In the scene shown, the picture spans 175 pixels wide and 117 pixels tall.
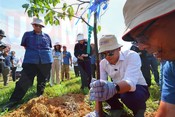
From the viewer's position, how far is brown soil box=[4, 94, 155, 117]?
3.80 meters

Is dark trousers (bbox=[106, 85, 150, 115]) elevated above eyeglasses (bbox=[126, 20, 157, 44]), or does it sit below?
below

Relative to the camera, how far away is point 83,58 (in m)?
6.41

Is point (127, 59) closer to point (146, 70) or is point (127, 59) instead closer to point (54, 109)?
point (54, 109)

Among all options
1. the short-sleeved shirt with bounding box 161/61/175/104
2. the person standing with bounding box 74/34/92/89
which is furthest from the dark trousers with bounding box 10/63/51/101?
the short-sleeved shirt with bounding box 161/61/175/104

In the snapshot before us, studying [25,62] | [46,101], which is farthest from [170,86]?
[25,62]

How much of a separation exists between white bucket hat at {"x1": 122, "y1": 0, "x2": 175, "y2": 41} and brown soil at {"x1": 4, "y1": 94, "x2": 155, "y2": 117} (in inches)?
106

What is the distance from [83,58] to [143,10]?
522 centimetres

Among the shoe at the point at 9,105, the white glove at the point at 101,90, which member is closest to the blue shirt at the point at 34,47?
the shoe at the point at 9,105

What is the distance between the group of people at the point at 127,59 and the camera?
1.21 metres

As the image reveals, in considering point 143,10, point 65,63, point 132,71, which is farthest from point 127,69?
point 65,63

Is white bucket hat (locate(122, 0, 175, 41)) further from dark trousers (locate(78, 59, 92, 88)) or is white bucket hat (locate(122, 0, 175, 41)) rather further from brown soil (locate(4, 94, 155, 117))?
dark trousers (locate(78, 59, 92, 88))

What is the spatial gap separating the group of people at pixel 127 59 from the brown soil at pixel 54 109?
1.86 ft

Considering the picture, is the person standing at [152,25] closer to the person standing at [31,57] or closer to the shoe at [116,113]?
the shoe at [116,113]

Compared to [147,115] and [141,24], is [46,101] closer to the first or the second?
[147,115]
